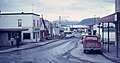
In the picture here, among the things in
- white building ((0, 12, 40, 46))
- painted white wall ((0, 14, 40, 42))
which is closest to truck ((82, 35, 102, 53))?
white building ((0, 12, 40, 46))

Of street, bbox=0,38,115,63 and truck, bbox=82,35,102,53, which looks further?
truck, bbox=82,35,102,53

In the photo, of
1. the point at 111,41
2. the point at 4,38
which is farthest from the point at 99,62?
the point at 111,41

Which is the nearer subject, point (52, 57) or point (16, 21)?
Result: point (52, 57)

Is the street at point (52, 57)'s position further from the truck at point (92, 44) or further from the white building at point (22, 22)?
the white building at point (22, 22)

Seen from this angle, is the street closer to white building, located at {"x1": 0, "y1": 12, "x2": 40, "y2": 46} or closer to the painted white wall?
white building, located at {"x1": 0, "y1": 12, "x2": 40, "y2": 46}

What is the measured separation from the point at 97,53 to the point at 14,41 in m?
22.7

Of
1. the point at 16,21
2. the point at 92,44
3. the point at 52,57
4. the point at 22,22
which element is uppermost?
the point at 16,21

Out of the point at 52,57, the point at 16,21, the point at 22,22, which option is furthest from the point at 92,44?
the point at 16,21

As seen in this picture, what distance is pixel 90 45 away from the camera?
35.9m

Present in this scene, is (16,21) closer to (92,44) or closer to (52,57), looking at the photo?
(92,44)

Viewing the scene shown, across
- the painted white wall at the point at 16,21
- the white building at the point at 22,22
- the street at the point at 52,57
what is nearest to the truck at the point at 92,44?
the street at the point at 52,57

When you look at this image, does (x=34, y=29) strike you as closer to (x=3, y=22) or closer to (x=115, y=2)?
(x=3, y=22)

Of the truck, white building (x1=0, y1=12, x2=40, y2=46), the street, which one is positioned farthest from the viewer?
white building (x1=0, y1=12, x2=40, y2=46)

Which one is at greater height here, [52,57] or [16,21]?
[16,21]
